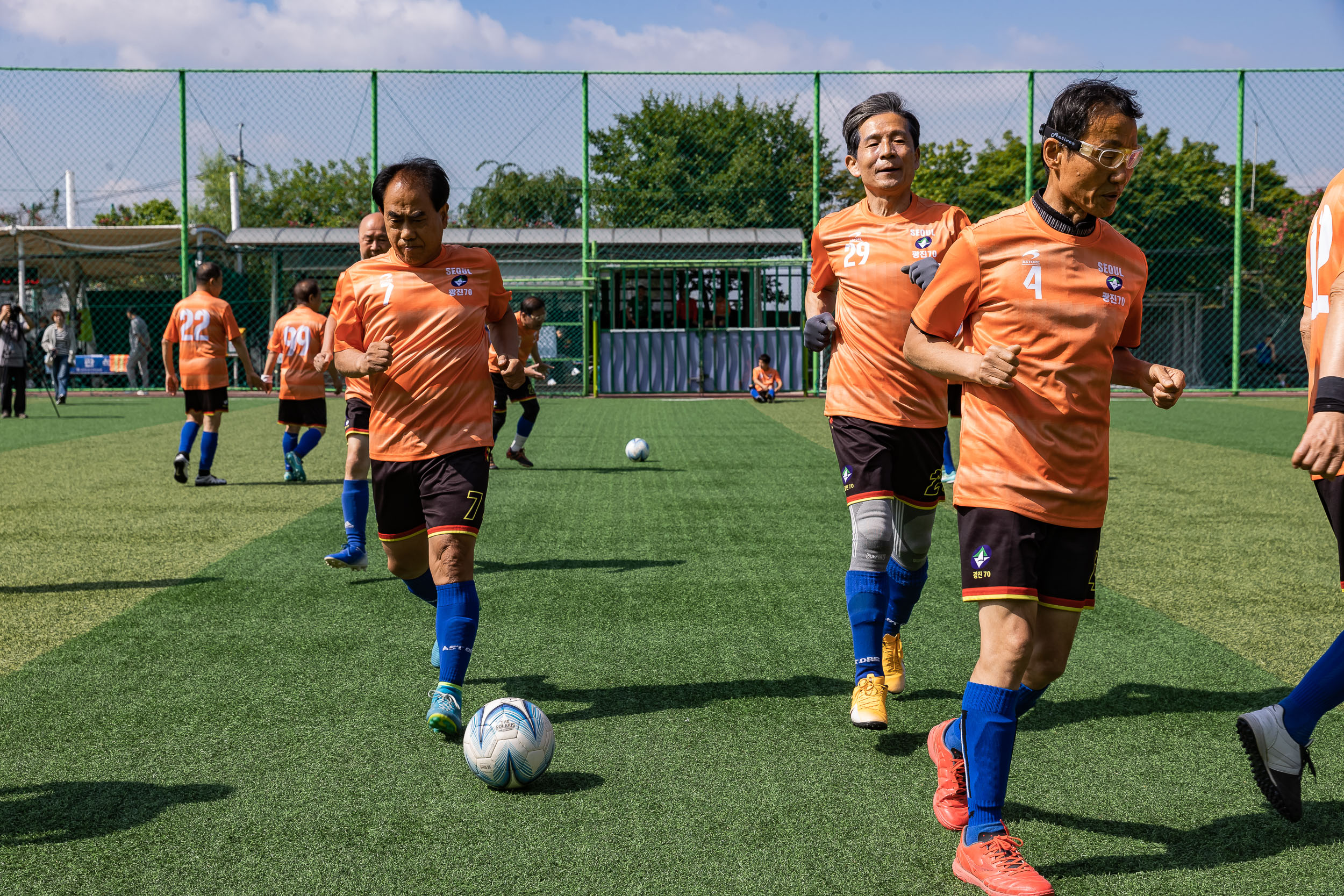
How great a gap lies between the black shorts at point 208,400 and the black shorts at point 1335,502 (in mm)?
9432

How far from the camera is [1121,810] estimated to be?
3.12 meters

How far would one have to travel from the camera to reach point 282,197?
61375 millimetres

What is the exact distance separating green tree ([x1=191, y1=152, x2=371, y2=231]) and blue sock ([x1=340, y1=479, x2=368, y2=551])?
182 ft

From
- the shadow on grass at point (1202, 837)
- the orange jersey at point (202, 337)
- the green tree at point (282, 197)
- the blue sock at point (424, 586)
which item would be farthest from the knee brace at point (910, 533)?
the green tree at point (282, 197)

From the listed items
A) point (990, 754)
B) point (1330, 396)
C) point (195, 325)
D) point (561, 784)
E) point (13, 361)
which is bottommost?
point (561, 784)

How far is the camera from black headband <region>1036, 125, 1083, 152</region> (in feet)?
9.04

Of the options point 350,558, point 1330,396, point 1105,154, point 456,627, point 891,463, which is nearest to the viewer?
point 1330,396

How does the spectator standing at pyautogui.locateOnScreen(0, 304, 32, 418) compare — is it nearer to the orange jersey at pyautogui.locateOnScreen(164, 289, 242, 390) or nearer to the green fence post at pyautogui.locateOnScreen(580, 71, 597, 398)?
the orange jersey at pyautogui.locateOnScreen(164, 289, 242, 390)

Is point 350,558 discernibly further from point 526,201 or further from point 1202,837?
point 526,201

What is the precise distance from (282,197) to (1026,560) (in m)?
64.6

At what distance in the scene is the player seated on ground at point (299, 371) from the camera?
9.74 m

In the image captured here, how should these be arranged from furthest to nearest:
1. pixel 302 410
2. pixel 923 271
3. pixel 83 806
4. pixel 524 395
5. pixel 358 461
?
1. pixel 524 395
2. pixel 302 410
3. pixel 358 461
4. pixel 923 271
5. pixel 83 806

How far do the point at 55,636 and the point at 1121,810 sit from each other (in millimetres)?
4481

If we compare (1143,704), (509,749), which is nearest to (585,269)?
(1143,704)
